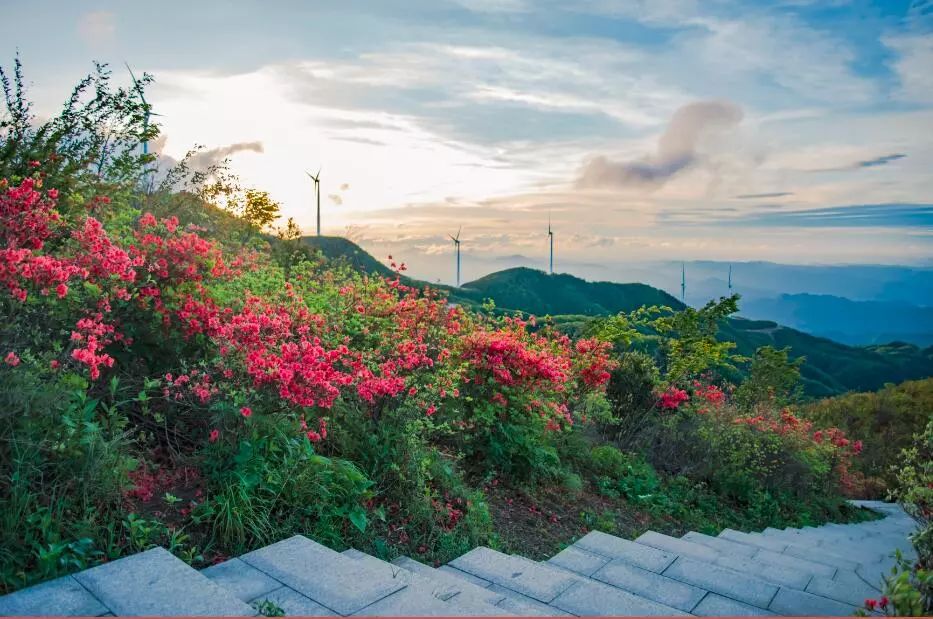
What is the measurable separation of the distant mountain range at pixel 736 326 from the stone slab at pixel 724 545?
193 feet

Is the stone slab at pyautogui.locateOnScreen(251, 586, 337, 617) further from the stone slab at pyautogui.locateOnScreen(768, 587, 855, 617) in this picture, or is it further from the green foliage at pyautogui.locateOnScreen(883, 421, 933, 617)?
the stone slab at pyautogui.locateOnScreen(768, 587, 855, 617)

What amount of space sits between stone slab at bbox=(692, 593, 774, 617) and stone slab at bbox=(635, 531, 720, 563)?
1158 millimetres

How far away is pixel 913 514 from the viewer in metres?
3.77

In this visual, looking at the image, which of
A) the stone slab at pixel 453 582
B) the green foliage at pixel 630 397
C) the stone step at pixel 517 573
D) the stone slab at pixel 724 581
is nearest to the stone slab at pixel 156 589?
the stone slab at pixel 453 582

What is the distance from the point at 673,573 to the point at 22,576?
3744mm

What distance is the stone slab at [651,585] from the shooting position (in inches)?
156

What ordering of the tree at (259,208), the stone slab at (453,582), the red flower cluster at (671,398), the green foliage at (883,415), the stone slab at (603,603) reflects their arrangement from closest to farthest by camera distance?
the stone slab at (453,582), the stone slab at (603,603), the red flower cluster at (671,398), the tree at (259,208), the green foliage at (883,415)

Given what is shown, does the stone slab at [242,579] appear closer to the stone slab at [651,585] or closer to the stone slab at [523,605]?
the stone slab at [523,605]

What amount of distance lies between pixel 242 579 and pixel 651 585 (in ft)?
8.20

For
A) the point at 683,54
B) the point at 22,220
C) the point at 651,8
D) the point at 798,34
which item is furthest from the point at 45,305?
the point at 798,34

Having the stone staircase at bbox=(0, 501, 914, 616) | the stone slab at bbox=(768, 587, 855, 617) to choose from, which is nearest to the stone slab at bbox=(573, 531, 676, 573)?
the stone staircase at bbox=(0, 501, 914, 616)

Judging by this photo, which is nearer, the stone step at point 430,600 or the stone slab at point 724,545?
the stone step at point 430,600

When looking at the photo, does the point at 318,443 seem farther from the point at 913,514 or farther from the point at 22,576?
the point at 913,514

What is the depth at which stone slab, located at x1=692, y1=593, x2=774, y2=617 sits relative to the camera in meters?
3.79
